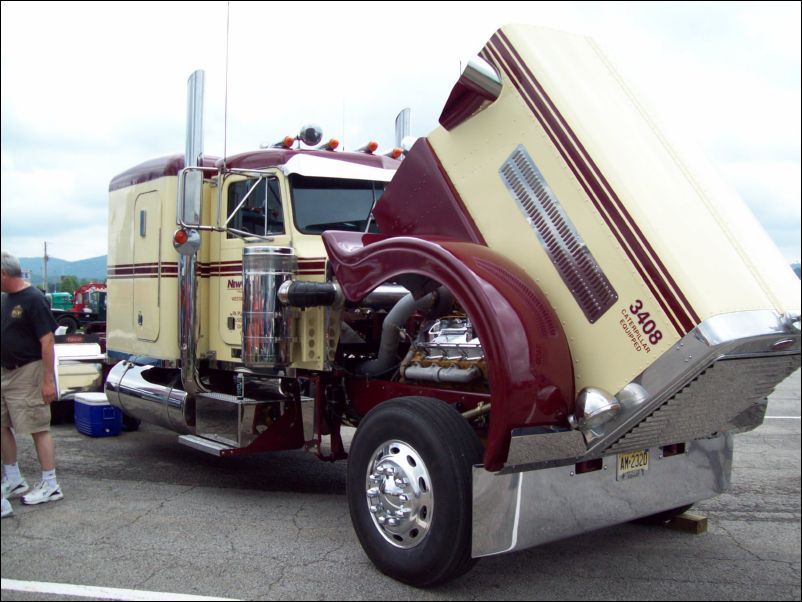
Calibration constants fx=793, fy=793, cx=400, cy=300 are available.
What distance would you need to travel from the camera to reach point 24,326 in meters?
5.47

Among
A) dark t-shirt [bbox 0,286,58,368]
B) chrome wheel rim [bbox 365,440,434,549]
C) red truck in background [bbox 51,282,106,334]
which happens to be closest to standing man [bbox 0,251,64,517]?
dark t-shirt [bbox 0,286,58,368]

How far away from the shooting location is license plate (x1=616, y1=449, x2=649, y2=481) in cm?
429

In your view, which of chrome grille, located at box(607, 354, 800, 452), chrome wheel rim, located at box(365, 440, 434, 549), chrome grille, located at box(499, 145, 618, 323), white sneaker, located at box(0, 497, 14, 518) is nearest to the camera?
chrome grille, located at box(607, 354, 800, 452)

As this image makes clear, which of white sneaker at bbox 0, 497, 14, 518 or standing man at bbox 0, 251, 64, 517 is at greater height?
standing man at bbox 0, 251, 64, 517

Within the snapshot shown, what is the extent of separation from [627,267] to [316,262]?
265cm

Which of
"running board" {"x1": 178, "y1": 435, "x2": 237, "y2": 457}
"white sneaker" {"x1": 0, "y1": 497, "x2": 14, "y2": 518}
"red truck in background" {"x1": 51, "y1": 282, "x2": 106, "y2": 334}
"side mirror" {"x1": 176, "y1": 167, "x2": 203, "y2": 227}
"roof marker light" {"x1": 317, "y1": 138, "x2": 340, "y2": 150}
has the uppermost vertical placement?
"roof marker light" {"x1": 317, "y1": 138, "x2": 340, "y2": 150}

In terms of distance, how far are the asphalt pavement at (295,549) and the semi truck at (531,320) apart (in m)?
0.39

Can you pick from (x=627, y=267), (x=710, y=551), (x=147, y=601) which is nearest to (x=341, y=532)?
(x=147, y=601)

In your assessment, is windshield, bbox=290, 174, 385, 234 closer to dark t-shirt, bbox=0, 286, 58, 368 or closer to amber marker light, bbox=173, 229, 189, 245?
amber marker light, bbox=173, 229, 189, 245

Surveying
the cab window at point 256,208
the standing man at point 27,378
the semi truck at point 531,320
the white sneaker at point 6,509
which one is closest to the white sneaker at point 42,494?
the standing man at point 27,378

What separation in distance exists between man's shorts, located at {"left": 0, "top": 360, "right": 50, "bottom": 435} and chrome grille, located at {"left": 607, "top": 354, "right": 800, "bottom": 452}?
4.00 meters

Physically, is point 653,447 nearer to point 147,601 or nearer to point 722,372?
point 722,372

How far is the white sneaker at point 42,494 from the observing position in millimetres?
5691

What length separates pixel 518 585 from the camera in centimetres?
436
